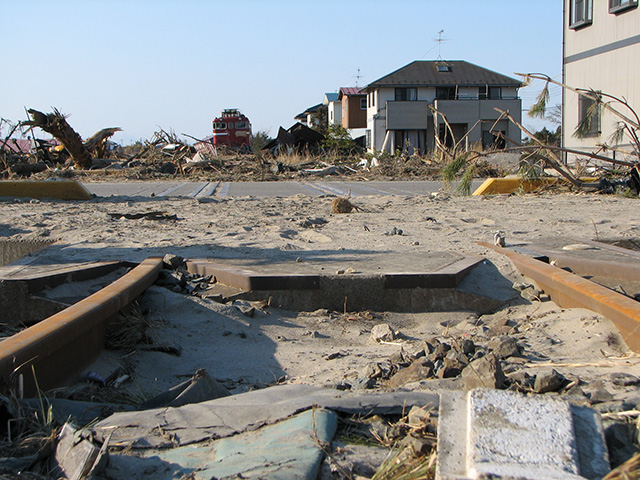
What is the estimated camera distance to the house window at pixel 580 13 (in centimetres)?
1923

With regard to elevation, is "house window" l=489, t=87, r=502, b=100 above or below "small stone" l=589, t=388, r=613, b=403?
above

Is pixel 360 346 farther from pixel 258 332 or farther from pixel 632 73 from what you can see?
pixel 632 73

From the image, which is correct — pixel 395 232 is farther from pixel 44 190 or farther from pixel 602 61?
pixel 602 61

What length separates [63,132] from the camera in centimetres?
2128

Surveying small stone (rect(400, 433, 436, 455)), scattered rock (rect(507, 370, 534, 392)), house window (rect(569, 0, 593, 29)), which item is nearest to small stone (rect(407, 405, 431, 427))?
small stone (rect(400, 433, 436, 455))

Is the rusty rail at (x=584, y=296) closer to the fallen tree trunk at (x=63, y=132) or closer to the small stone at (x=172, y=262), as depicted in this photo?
the small stone at (x=172, y=262)

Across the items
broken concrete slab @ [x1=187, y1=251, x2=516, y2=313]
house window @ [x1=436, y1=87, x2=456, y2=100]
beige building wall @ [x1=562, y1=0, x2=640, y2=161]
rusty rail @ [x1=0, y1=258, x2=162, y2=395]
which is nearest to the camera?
rusty rail @ [x1=0, y1=258, x2=162, y2=395]

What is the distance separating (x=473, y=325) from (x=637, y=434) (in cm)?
234

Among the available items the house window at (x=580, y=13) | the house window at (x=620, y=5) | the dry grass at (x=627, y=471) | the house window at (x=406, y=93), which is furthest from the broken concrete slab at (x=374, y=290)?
the house window at (x=406, y=93)

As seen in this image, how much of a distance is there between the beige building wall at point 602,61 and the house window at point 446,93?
1045 inches

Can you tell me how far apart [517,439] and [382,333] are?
2.21m

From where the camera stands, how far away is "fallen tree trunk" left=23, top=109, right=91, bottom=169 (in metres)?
19.1

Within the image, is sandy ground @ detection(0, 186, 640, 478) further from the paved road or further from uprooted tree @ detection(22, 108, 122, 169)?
uprooted tree @ detection(22, 108, 122, 169)

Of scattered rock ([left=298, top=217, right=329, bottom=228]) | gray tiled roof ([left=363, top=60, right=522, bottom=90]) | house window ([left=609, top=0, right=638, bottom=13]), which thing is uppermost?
gray tiled roof ([left=363, top=60, right=522, bottom=90])
